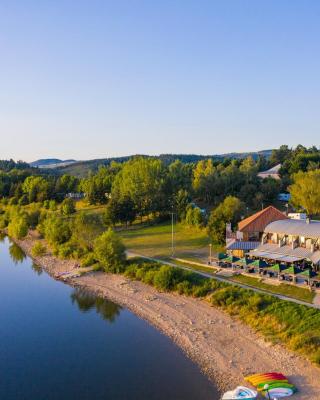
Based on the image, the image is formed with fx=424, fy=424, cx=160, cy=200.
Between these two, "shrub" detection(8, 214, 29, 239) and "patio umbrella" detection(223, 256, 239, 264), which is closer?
"patio umbrella" detection(223, 256, 239, 264)

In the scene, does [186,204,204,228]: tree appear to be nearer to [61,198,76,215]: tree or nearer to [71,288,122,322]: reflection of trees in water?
[71,288,122,322]: reflection of trees in water

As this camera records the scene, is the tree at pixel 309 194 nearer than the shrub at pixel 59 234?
Yes

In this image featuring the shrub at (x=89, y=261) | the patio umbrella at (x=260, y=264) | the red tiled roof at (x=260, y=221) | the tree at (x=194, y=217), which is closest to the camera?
the patio umbrella at (x=260, y=264)

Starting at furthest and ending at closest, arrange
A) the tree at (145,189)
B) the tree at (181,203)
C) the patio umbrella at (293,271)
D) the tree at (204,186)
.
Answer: the tree at (204,186)
the tree at (145,189)
the tree at (181,203)
the patio umbrella at (293,271)

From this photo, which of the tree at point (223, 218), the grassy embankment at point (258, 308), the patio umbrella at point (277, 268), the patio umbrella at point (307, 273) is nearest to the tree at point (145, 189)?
the tree at point (223, 218)

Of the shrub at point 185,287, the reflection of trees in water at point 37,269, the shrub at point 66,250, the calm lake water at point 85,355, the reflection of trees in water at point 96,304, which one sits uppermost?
the shrub at point 66,250

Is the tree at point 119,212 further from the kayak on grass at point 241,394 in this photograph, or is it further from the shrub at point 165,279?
the kayak on grass at point 241,394

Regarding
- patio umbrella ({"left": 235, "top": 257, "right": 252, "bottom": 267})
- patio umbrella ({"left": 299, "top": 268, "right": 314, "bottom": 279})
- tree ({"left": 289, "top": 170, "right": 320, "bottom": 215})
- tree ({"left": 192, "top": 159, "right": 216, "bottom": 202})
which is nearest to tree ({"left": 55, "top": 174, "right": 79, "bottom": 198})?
tree ({"left": 192, "top": 159, "right": 216, "bottom": 202})

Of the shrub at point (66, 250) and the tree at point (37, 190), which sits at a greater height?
the tree at point (37, 190)
